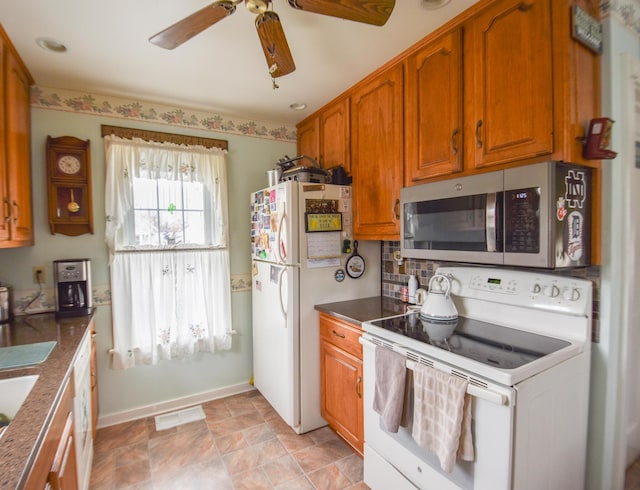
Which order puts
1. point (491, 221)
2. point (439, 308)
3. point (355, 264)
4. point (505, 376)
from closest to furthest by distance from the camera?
point (505, 376)
point (491, 221)
point (439, 308)
point (355, 264)

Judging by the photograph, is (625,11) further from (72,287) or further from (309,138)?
(72,287)

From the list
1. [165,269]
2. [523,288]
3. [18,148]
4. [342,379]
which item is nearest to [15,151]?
[18,148]

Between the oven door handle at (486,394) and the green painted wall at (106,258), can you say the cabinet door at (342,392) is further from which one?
the green painted wall at (106,258)

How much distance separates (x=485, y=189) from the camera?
4.62 ft

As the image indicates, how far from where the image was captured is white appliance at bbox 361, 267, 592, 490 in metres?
1.11

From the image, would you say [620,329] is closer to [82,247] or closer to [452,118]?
[452,118]

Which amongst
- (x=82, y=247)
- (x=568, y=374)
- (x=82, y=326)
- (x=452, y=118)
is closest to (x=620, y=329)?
(x=568, y=374)

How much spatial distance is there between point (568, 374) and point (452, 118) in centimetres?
125

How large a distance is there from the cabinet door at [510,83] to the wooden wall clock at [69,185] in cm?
251

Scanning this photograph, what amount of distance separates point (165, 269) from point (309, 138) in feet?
5.42

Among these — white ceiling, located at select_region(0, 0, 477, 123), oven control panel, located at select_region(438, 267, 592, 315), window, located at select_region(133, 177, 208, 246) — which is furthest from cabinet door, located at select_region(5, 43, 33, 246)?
oven control panel, located at select_region(438, 267, 592, 315)

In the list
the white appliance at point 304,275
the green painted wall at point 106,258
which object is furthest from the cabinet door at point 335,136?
the green painted wall at point 106,258

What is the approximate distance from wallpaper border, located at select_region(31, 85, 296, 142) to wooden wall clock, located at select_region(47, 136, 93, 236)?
254 millimetres

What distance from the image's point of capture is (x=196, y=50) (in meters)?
1.84
